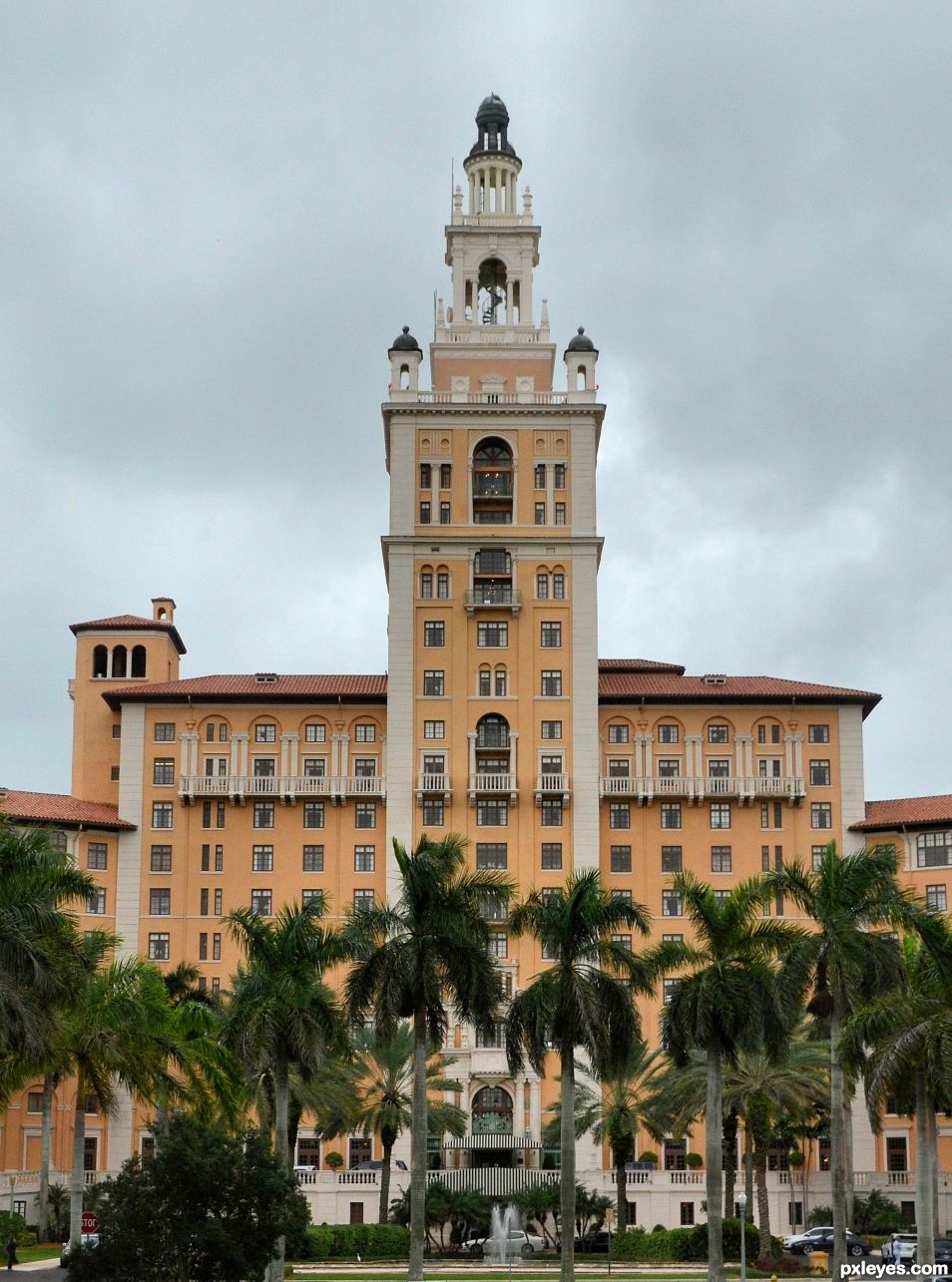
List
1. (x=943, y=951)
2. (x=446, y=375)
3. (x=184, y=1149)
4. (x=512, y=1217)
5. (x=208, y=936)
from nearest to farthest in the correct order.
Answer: (x=184, y=1149) < (x=943, y=951) < (x=512, y=1217) < (x=208, y=936) < (x=446, y=375)

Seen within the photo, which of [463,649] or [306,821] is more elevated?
[463,649]

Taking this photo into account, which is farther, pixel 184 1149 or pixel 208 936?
pixel 208 936

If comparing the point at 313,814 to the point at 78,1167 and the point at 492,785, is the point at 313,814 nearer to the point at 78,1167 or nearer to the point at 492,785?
the point at 492,785

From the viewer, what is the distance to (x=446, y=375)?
3910 inches

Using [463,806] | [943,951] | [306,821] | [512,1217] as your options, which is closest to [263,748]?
[306,821]

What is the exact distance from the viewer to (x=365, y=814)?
308ft

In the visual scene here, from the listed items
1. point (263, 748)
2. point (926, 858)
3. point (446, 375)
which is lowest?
point (926, 858)

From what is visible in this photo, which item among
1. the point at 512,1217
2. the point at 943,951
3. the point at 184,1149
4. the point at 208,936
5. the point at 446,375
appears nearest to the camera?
the point at 184,1149

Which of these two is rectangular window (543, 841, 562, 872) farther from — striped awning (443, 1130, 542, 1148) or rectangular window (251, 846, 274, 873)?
rectangular window (251, 846, 274, 873)

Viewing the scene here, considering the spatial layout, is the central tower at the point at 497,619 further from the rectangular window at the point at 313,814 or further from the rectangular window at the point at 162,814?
the rectangular window at the point at 162,814

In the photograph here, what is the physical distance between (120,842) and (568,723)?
2247 cm

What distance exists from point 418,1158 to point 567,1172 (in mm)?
4087

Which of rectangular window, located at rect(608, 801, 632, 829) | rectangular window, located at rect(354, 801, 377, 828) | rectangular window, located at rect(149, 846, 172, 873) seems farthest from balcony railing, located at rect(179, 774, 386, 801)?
rectangular window, located at rect(608, 801, 632, 829)

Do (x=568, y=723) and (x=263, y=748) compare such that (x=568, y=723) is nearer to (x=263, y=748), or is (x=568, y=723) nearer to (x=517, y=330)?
(x=263, y=748)
